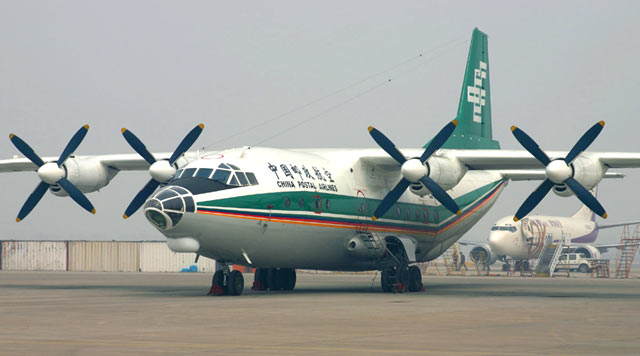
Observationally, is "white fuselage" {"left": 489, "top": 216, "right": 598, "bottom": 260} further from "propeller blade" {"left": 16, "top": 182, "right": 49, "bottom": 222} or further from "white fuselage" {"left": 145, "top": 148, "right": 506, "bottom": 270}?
"propeller blade" {"left": 16, "top": 182, "right": 49, "bottom": 222}

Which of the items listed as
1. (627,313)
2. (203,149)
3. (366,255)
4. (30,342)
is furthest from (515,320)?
(203,149)

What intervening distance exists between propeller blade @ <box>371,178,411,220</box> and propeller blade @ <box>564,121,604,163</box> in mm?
5329

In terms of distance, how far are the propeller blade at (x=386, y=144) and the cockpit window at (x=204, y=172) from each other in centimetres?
617

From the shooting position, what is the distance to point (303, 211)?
28.0 meters

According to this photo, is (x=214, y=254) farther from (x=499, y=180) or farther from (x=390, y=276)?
(x=499, y=180)

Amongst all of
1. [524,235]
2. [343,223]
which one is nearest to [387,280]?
[343,223]

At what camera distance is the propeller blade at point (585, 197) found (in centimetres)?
2727

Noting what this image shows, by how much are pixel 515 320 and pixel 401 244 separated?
45.5ft

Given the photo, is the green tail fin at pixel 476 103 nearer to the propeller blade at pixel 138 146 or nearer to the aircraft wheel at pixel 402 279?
the aircraft wheel at pixel 402 279

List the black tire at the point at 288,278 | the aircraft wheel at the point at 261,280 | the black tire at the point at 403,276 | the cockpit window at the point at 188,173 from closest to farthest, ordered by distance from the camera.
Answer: the cockpit window at the point at 188,173 < the black tire at the point at 403,276 < the aircraft wheel at the point at 261,280 < the black tire at the point at 288,278

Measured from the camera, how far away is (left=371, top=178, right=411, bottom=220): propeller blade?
29109 mm

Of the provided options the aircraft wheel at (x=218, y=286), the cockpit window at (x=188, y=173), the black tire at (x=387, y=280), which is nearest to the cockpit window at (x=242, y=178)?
the cockpit window at (x=188, y=173)

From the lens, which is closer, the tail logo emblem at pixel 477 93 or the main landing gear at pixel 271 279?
the main landing gear at pixel 271 279

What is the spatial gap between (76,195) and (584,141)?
1813 centimetres
